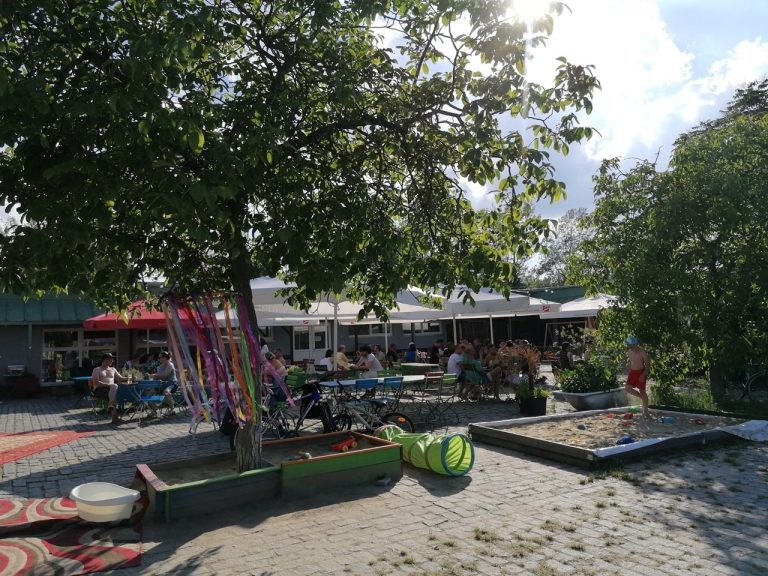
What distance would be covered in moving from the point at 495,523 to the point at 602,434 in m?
4.28

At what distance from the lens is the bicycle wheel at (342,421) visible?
942 cm

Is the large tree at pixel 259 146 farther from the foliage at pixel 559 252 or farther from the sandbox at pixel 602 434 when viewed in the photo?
the foliage at pixel 559 252

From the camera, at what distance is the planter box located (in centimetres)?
1211

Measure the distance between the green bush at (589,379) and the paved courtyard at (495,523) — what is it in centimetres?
408

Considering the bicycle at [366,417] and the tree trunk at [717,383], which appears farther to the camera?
the tree trunk at [717,383]

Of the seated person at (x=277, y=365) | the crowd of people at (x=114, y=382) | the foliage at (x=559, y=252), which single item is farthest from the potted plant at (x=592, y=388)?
the foliage at (x=559, y=252)

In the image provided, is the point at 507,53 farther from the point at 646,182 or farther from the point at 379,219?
the point at 646,182

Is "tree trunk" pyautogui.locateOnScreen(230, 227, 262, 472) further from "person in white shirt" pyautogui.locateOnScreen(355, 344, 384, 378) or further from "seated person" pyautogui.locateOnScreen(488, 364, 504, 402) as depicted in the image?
"seated person" pyautogui.locateOnScreen(488, 364, 504, 402)

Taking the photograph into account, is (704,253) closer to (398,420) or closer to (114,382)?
(398,420)

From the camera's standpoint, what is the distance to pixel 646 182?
12.1 meters

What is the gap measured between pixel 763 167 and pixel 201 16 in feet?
33.2

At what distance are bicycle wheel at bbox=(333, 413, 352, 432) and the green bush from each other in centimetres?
529

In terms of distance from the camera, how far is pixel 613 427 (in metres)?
9.86

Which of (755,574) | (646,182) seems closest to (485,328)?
(646,182)
